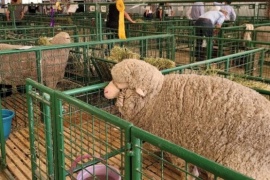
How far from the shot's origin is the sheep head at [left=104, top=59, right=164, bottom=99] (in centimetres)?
215

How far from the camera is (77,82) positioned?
445 cm

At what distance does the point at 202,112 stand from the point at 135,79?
52 centimetres

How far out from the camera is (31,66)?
4.10m

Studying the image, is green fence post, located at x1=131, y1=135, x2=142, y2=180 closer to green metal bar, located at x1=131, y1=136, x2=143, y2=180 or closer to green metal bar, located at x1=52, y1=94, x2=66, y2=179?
green metal bar, located at x1=131, y1=136, x2=143, y2=180

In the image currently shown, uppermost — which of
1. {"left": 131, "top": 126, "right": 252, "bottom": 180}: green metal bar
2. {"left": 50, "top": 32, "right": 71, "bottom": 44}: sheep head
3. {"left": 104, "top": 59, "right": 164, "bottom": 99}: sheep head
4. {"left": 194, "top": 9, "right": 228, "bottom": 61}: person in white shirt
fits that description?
{"left": 194, "top": 9, "right": 228, "bottom": 61}: person in white shirt

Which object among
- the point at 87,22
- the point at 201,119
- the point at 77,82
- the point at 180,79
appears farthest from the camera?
the point at 87,22

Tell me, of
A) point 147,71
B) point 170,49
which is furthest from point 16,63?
point 147,71

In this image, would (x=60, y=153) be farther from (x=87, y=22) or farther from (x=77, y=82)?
(x=87, y=22)

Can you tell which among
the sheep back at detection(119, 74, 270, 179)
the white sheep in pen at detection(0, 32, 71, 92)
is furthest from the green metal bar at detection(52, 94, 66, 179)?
the white sheep in pen at detection(0, 32, 71, 92)

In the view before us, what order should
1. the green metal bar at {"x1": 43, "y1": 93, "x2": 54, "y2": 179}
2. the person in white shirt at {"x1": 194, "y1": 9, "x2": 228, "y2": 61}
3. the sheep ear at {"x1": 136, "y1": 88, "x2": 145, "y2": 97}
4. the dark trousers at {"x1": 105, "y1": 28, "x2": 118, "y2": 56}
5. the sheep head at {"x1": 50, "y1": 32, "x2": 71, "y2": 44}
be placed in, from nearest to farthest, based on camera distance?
1. the green metal bar at {"x1": 43, "y1": 93, "x2": 54, "y2": 179}
2. the sheep ear at {"x1": 136, "y1": 88, "x2": 145, "y2": 97}
3. the dark trousers at {"x1": 105, "y1": 28, "x2": 118, "y2": 56}
4. the sheep head at {"x1": 50, "y1": 32, "x2": 71, "y2": 44}
5. the person in white shirt at {"x1": 194, "y1": 9, "x2": 228, "y2": 61}

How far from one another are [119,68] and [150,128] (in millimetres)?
467

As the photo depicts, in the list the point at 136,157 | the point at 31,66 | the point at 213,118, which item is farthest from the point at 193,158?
the point at 31,66

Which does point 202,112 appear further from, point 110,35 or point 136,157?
point 110,35

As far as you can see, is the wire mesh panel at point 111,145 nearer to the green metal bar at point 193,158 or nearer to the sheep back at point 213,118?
the green metal bar at point 193,158
